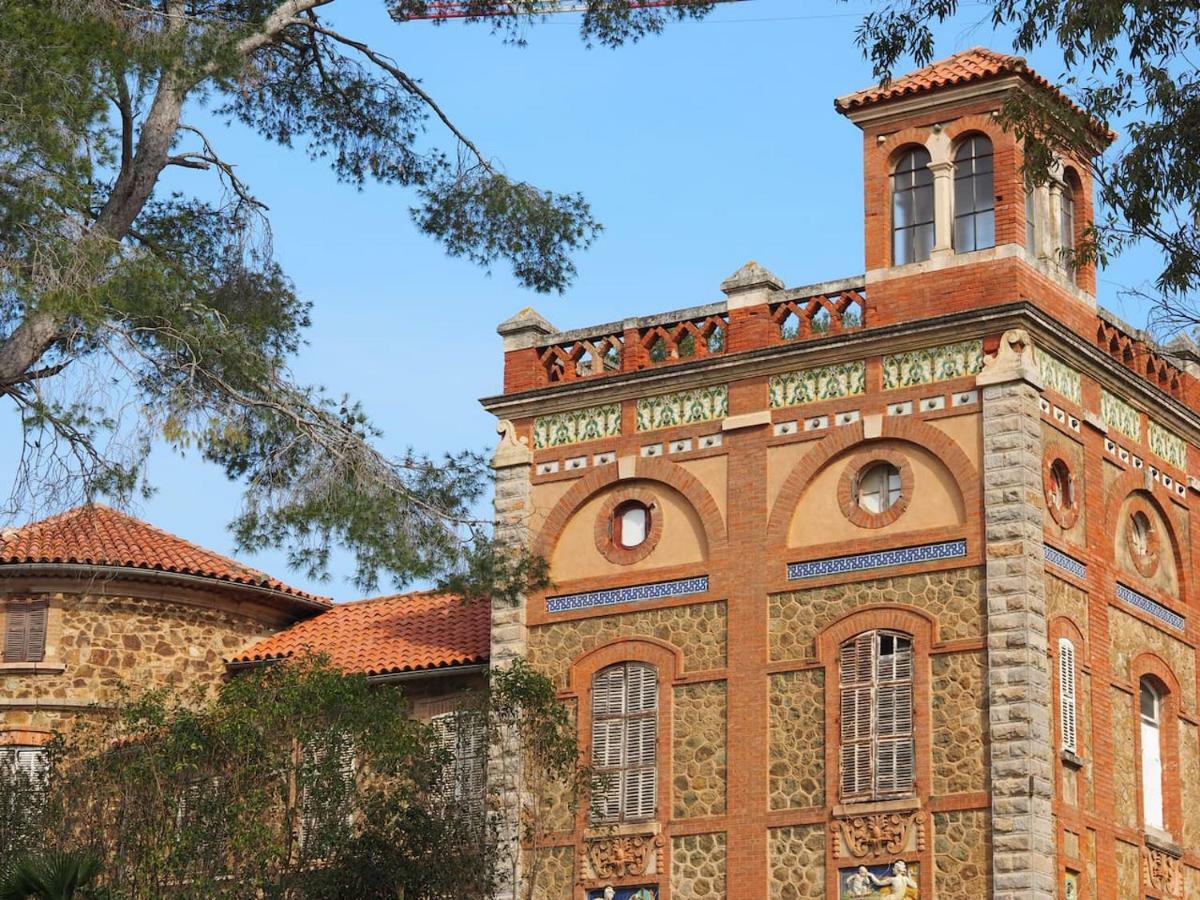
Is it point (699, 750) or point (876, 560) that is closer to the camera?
point (876, 560)

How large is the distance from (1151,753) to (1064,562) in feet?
9.86

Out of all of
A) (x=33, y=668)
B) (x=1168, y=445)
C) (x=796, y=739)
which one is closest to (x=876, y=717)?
(x=796, y=739)

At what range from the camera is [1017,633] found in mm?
27844

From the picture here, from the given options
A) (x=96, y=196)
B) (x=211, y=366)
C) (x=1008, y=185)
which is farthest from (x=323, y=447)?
(x=1008, y=185)

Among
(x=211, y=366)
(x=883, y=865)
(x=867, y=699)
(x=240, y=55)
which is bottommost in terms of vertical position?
(x=883, y=865)

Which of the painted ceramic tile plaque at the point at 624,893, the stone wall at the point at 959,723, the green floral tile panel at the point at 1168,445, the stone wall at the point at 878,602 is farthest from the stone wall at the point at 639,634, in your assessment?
the green floral tile panel at the point at 1168,445

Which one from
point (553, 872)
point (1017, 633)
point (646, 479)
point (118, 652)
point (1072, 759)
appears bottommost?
point (553, 872)

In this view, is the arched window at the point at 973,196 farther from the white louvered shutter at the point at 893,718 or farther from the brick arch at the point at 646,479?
the white louvered shutter at the point at 893,718

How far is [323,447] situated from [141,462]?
1.94 metres

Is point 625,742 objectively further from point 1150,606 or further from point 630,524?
point 1150,606

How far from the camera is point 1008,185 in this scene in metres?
29.8

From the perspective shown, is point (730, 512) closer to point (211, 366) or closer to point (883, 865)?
point (883, 865)

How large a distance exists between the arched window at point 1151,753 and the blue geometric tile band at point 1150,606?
0.85 m

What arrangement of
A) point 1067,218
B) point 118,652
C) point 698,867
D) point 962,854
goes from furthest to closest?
point 118,652 → point 1067,218 → point 698,867 → point 962,854
